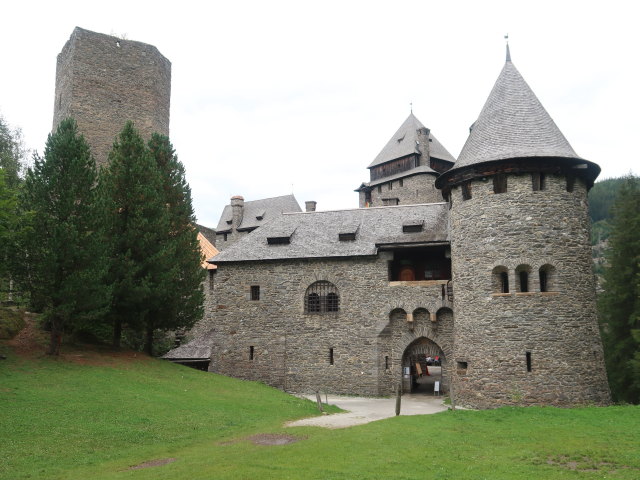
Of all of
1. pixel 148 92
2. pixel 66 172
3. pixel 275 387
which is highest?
pixel 148 92

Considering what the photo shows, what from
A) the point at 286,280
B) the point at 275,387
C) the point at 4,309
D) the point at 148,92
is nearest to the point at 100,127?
the point at 148,92

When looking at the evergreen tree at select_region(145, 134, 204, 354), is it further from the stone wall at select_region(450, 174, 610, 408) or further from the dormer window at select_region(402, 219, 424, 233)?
the stone wall at select_region(450, 174, 610, 408)

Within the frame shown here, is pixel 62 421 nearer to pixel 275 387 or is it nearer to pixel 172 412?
pixel 172 412

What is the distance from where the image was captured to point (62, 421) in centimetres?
1502

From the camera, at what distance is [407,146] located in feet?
159

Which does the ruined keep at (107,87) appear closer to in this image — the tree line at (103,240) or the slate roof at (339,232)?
the tree line at (103,240)

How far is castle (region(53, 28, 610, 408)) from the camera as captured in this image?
20.1 m

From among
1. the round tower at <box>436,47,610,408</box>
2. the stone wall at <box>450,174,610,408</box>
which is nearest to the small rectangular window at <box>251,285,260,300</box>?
the round tower at <box>436,47,610,408</box>

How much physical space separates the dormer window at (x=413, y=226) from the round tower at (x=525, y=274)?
4.76 metres

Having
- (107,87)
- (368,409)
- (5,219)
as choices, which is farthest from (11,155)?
(368,409)

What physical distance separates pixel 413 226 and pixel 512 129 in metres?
7.18

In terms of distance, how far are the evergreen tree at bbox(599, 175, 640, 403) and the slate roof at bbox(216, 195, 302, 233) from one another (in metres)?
33.3

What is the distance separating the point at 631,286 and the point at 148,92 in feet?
105

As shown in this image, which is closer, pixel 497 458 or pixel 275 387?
pixel 497 458
